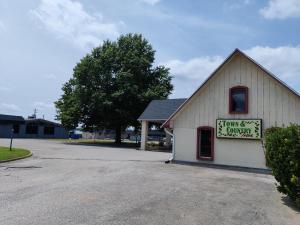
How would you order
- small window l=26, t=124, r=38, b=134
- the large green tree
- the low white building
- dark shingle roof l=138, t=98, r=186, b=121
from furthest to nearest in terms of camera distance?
small window l=26, t=124, r=38, b=134, the large green tree, dark shingle roof l=138, t=98, r=186, b=121, the low white building

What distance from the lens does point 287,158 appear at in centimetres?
932

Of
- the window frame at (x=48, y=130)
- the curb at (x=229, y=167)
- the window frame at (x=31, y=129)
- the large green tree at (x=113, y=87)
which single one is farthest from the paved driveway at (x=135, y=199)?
the window frame at (x=48, y=130)

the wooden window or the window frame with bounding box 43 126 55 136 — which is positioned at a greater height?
the window frame with bounding box 43 126 55 136

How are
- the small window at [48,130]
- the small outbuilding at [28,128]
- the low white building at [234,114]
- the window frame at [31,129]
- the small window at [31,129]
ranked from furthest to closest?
the small window at [48,130] < the small window at [31,129] < the window frame at [31,129] < the small outbuilding at [28,128] < the low white building at [234,114]

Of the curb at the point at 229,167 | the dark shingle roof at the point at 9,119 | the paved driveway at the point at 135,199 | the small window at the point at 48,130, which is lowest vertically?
the paved driveway at the point at 135,199

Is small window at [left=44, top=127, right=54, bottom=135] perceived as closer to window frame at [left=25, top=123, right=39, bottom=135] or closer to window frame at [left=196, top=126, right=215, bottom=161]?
window frame at [left=25, top=123, right=39, bottom=135]

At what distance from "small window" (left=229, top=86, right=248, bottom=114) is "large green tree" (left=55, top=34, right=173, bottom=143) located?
2298 cm

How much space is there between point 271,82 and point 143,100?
81.7ft

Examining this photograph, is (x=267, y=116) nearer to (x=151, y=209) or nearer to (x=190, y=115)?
(x=190, y=115)

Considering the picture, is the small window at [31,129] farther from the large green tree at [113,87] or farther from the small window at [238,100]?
the small window at [238,100]

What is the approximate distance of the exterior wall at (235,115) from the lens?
17359mm

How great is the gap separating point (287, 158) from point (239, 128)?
9.10 metres

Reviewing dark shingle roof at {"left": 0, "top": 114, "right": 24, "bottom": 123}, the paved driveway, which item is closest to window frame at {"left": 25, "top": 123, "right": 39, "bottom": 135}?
dark shingle roof at {"left": 0, "top": 114, "right": 24, "bottom": 123}

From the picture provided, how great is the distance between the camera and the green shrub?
9.05 metres
